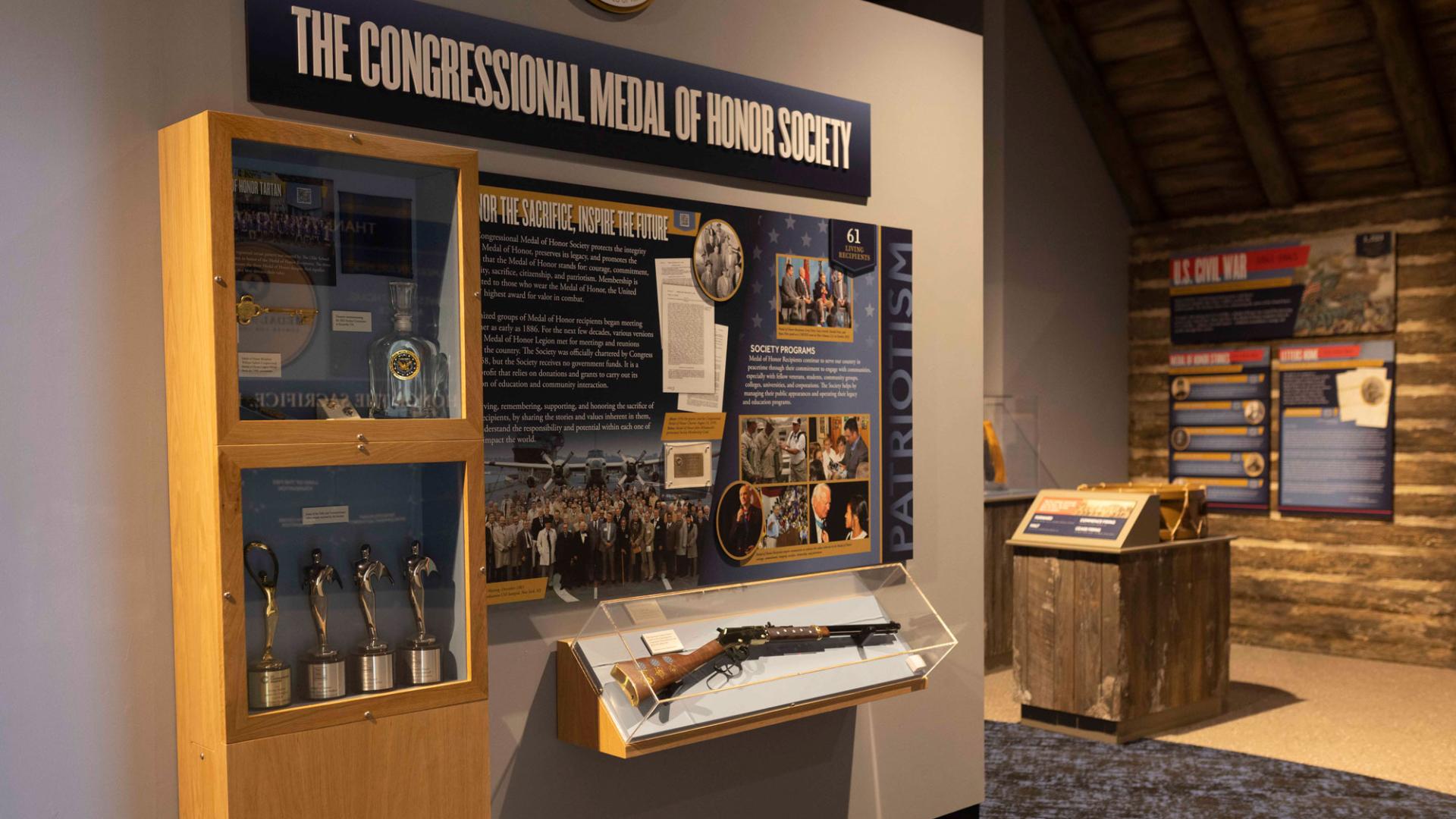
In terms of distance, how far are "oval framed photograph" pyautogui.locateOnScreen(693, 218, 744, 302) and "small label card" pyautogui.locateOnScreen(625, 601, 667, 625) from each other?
2.52ft

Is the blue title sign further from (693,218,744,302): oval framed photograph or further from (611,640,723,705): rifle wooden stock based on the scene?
(611,640,723,705): rifle wooden stock

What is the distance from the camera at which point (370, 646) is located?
2225mm

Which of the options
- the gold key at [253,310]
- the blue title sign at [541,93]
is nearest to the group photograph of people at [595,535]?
the gold key at [253,310]

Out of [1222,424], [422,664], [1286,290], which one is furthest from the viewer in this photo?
[1222,424]

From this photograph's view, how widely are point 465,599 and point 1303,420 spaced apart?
19.5 ft

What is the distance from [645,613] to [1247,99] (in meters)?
5.19

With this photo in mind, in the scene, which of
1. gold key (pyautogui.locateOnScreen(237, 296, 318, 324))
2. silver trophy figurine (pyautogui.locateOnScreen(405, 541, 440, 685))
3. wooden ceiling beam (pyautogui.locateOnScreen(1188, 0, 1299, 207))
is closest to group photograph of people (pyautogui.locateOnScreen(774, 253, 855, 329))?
silver trophy figurine (pyautogui.locateOnScreen(405, 541, 440, 685))

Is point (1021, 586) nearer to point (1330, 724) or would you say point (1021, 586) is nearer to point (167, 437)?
point (1330, 724)

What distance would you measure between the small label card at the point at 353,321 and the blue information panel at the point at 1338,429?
609 centimetres

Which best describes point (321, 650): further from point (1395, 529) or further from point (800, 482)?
point (1395, 529)

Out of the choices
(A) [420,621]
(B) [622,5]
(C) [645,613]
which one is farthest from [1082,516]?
(A) [420,621]

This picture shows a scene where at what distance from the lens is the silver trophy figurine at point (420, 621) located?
89.3 inches

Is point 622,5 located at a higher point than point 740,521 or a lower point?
higher

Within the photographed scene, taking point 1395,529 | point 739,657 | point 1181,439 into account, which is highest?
point 1181,439
